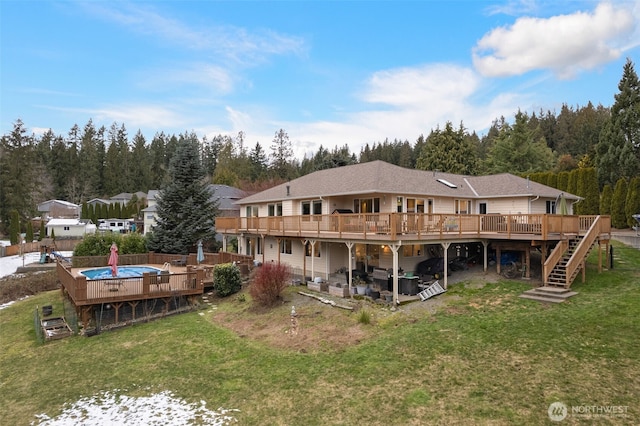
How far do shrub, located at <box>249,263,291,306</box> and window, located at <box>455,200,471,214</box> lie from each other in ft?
38.5

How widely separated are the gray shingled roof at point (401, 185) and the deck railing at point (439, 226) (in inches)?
80.3

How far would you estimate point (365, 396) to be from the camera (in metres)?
8.58

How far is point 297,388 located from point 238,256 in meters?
15.6

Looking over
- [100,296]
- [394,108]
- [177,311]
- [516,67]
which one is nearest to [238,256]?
[177,311]

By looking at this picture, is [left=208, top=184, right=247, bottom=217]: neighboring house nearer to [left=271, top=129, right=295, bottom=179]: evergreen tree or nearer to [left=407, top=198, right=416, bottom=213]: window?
[left=271, top=129, right=295, bottom=179]: evergreen tree

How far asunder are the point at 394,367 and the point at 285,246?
1513 centimetres

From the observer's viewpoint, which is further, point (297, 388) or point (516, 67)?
point (516, 67)

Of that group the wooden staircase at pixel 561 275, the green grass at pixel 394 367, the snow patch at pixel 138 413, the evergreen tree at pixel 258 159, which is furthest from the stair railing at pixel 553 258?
the evergreen tree at pixel 258 159

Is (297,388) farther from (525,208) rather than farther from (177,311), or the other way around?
(525,208)

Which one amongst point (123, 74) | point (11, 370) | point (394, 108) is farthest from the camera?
point (394, 108)

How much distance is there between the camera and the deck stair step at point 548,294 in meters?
13.6

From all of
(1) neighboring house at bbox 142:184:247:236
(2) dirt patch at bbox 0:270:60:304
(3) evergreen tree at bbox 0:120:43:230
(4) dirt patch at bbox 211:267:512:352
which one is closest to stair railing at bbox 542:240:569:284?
(4) dirt patch at bbox 211:267:512:352

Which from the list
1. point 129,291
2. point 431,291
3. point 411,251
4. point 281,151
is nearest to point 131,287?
point 129,291

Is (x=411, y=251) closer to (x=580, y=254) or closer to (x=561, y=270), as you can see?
(x=561, y=270)
